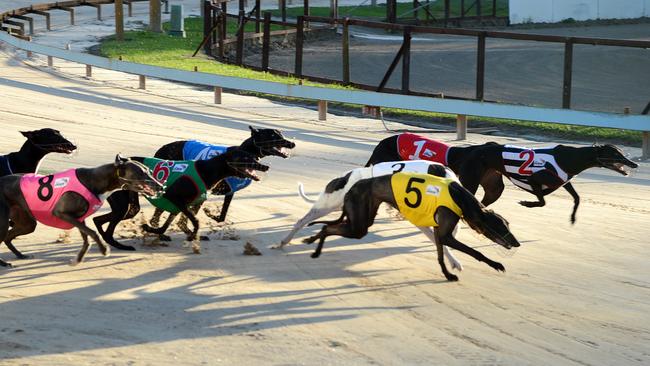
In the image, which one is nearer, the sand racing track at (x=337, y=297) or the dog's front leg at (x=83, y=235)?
the sand racing track at (x=337, y=297)

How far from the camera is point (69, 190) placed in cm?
912

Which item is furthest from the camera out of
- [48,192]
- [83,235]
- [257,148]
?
[257,148]

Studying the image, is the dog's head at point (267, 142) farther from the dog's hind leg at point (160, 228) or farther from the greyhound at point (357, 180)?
the dog's hind leg at point (160, 228)

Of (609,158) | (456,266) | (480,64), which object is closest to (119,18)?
(480,64)

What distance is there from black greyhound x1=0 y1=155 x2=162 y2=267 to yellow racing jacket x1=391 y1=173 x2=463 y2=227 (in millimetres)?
1892

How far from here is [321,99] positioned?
772 inches

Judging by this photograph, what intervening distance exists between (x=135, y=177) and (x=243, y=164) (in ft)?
4.37

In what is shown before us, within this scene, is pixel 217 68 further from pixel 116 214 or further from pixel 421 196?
pixel 421 196

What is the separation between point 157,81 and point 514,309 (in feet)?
55.1

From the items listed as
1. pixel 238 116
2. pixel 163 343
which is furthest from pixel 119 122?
pixel 163 343

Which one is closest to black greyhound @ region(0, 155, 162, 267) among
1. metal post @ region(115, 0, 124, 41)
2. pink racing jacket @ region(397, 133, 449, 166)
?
pink racing jacket @ region(397, 133, 449, 166)

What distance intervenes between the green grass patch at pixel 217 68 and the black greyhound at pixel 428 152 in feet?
22.6

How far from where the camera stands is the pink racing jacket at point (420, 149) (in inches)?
454

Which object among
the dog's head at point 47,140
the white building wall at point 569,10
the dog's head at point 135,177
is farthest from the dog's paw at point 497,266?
the white building wall at point 569,10
